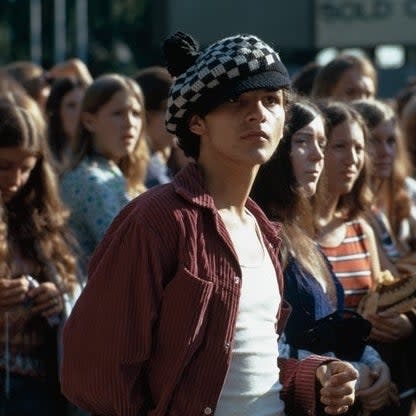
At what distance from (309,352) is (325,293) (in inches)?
13.9

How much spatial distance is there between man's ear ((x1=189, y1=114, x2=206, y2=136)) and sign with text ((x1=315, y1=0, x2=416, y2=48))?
2733 centimetres

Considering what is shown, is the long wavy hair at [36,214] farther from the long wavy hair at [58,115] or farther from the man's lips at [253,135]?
the long wavy hair at [58,115]

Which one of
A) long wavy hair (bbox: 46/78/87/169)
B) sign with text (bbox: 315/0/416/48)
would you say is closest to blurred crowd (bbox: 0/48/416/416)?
long wavy hair (bbox: 46/78/87/169)

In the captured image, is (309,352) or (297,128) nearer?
(309,352)

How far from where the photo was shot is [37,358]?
5570 mm

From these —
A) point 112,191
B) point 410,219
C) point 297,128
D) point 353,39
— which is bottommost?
point 353,39

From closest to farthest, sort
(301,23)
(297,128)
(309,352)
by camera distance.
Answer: (309,352) → (297,128) → (301,23)

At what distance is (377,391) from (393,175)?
2.69 metres

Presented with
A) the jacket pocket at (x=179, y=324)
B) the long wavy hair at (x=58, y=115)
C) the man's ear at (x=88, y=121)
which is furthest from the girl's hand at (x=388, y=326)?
the long wavy hair at (x=58, y=115)

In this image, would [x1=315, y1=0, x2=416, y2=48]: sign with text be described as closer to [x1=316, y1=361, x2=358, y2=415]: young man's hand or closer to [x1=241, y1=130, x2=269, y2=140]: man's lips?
[x1=316, y1=361, x2=358, y2=415]: young man's hand

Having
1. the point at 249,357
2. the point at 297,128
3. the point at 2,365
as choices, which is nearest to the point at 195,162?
the point at 249,357

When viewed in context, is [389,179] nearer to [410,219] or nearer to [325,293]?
[410,219]

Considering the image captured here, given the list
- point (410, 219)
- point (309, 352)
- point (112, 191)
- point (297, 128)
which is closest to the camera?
point (309, 352)

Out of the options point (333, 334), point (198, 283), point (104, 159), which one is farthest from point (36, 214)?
point (198, 283)
